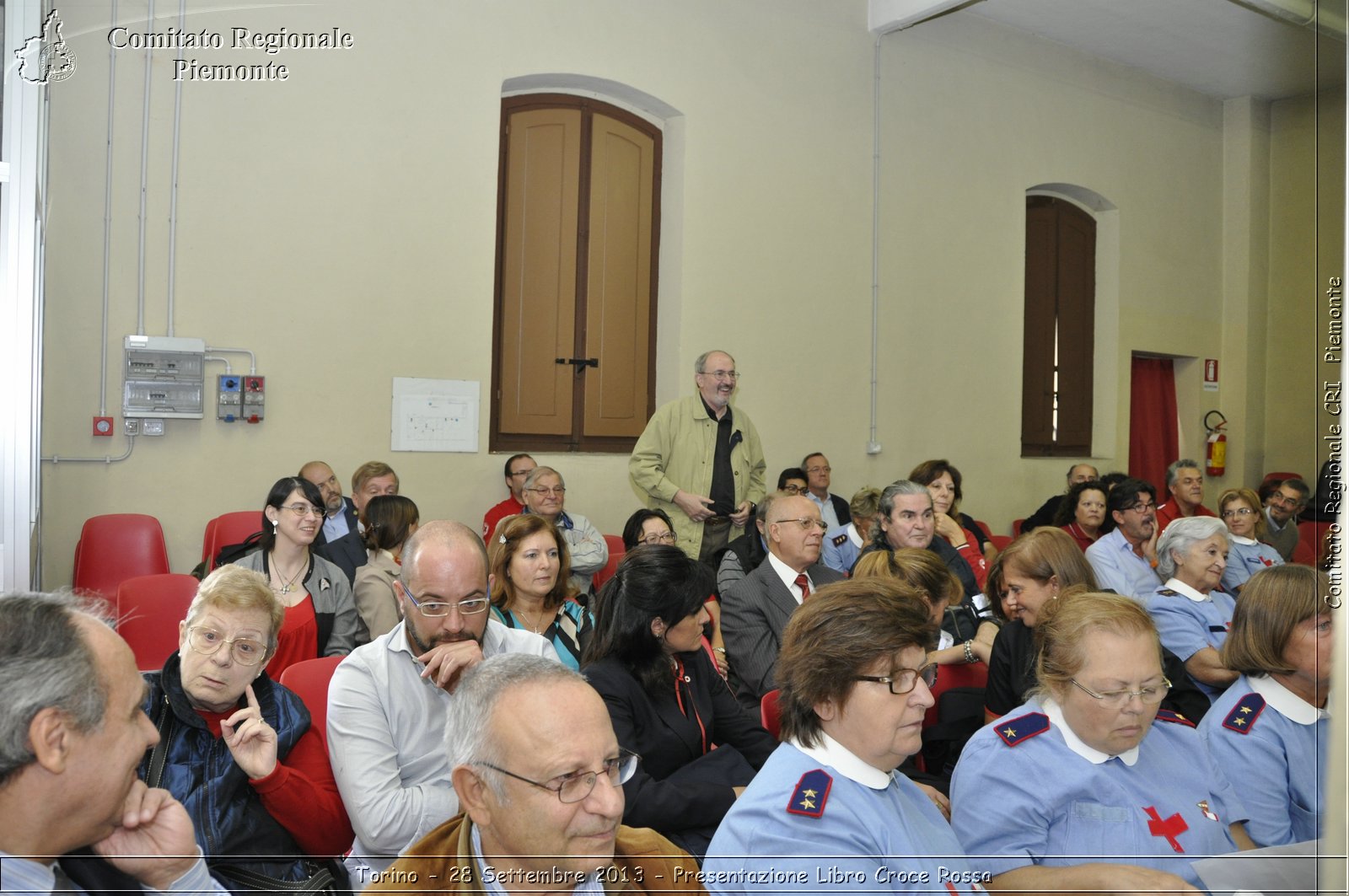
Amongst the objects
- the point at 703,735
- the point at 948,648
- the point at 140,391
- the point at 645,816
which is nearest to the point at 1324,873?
the point at 645,816

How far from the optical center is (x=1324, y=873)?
119 centimetres

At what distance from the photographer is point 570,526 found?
5289mm

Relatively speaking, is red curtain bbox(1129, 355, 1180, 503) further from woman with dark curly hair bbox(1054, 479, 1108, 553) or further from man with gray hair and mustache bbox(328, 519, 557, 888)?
man with gray hair and mustache bbox(328, 519, 557, 888)

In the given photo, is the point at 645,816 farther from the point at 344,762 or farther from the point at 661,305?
the point at 661,305

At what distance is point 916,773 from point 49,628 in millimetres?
2261

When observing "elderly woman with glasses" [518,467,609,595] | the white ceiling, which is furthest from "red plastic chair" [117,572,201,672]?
the white ceiling

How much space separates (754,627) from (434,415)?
314cm

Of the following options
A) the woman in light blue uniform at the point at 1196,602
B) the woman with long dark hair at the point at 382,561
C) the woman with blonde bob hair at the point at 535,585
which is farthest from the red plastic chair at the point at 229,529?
the woman in light blue uniform at the point at 1196,602

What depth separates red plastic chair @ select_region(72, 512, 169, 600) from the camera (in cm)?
473

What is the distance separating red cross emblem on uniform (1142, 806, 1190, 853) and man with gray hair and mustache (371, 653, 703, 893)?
102 cm

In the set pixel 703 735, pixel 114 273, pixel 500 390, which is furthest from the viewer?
pixel 500 390

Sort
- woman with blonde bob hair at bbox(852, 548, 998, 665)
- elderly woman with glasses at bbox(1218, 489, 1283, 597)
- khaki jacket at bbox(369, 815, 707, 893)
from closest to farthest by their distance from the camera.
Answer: khaki jacket at bbox(369, 815, 707, 893), woman with blonde bob hair at bbox(852, 548, 998, 665), elderly woman with glasses at bbox(1218, 489, 1283, 597)

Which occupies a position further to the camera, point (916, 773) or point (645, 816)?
point (916, 773)

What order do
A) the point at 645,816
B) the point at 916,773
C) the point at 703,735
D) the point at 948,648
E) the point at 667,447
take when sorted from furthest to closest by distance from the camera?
the point at 667,447 < the point at 948,648 < the point at 916,773 < the point at 703,735 < the point at 645,816
